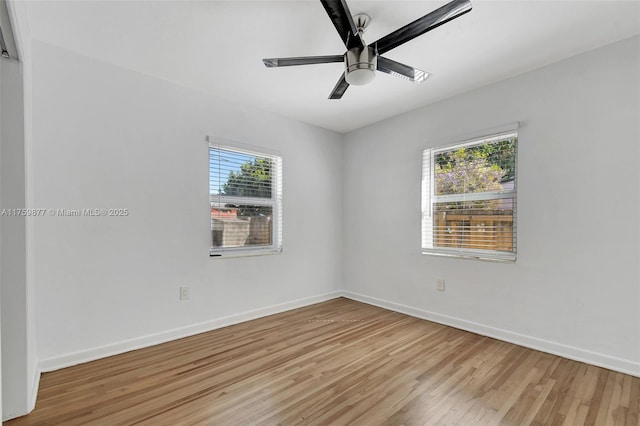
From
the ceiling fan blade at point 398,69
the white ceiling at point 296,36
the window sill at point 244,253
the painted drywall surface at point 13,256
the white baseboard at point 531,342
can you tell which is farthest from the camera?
the window sill at point 244,253

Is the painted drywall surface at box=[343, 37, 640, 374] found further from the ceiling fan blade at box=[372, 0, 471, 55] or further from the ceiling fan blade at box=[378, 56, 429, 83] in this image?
the ceiling fan blade at box=[372, 0, 471, 55]

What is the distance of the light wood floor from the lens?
5.61ft

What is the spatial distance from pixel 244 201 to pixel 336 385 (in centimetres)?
213

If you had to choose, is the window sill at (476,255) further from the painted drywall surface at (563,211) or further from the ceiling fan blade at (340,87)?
the ceiling fan blade at (340,87)

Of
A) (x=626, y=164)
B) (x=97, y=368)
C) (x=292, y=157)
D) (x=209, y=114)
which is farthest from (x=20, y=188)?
(x=626, y=164)

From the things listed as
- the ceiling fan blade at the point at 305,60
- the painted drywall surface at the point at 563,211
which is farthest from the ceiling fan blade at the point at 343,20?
the painted drywall surface at the point at 563,211

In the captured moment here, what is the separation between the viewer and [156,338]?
269 cm

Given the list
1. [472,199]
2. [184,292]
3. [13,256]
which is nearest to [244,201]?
[184,292]

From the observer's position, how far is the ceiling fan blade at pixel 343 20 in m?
1.52

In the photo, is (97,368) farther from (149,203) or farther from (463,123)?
(463,123)

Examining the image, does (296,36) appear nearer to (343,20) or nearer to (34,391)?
(343,20)

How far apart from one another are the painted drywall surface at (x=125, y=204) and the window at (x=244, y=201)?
126 millimetres

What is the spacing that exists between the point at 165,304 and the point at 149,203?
3.09ft

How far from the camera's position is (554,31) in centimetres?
212
